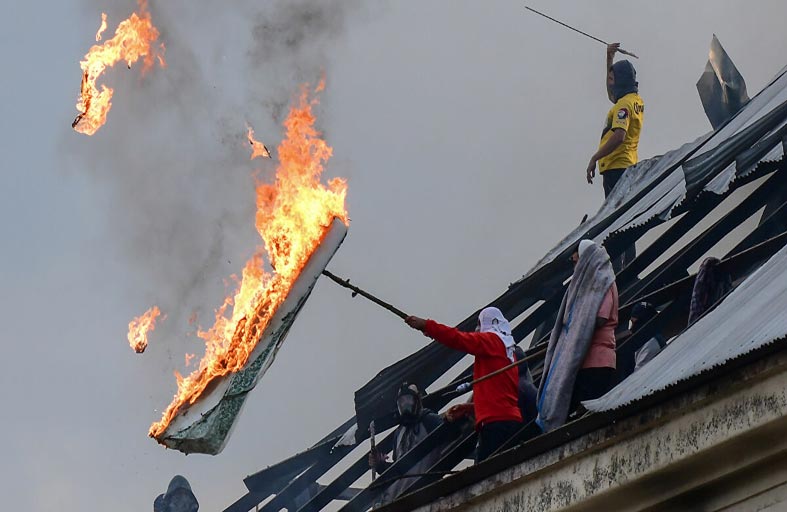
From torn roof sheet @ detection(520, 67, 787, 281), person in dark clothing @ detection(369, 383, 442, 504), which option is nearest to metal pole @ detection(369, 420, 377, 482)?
person in dark clothing @ detection(369, 383, 442, 504)

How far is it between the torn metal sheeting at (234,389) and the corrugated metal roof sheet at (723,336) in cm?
289

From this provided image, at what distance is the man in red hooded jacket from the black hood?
15.8ft

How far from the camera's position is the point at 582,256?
33.8 feet

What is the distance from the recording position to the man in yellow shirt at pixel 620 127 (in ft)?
49.2

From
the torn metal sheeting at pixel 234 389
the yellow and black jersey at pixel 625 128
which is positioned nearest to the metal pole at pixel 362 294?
the torn metal sheeting at pixel 234 389

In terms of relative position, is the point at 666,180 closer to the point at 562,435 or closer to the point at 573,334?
the point at 573,334

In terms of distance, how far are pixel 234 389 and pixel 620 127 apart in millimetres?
5681

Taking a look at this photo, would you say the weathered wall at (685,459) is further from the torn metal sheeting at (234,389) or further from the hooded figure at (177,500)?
the hooded figure at (177,500)

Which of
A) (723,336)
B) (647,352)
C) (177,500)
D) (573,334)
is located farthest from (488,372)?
(177,500)

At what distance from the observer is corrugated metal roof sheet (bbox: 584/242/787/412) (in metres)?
7.95

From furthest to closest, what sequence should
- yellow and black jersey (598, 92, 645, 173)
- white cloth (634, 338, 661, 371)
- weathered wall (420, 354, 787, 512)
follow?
1. yellow and black jersey (598, 92, 645, 173)
2. white cloth (634, 338, 661, 371)
3. weathered wall (420, 354, 787, 512)

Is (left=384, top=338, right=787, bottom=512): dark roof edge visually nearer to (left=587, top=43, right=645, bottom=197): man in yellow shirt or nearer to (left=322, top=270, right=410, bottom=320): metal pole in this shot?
(left=322, top=270, right=410, bottom=320): metal pole

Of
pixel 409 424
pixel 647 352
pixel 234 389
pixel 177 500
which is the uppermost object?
pixel 177 500

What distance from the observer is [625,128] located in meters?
15.0
